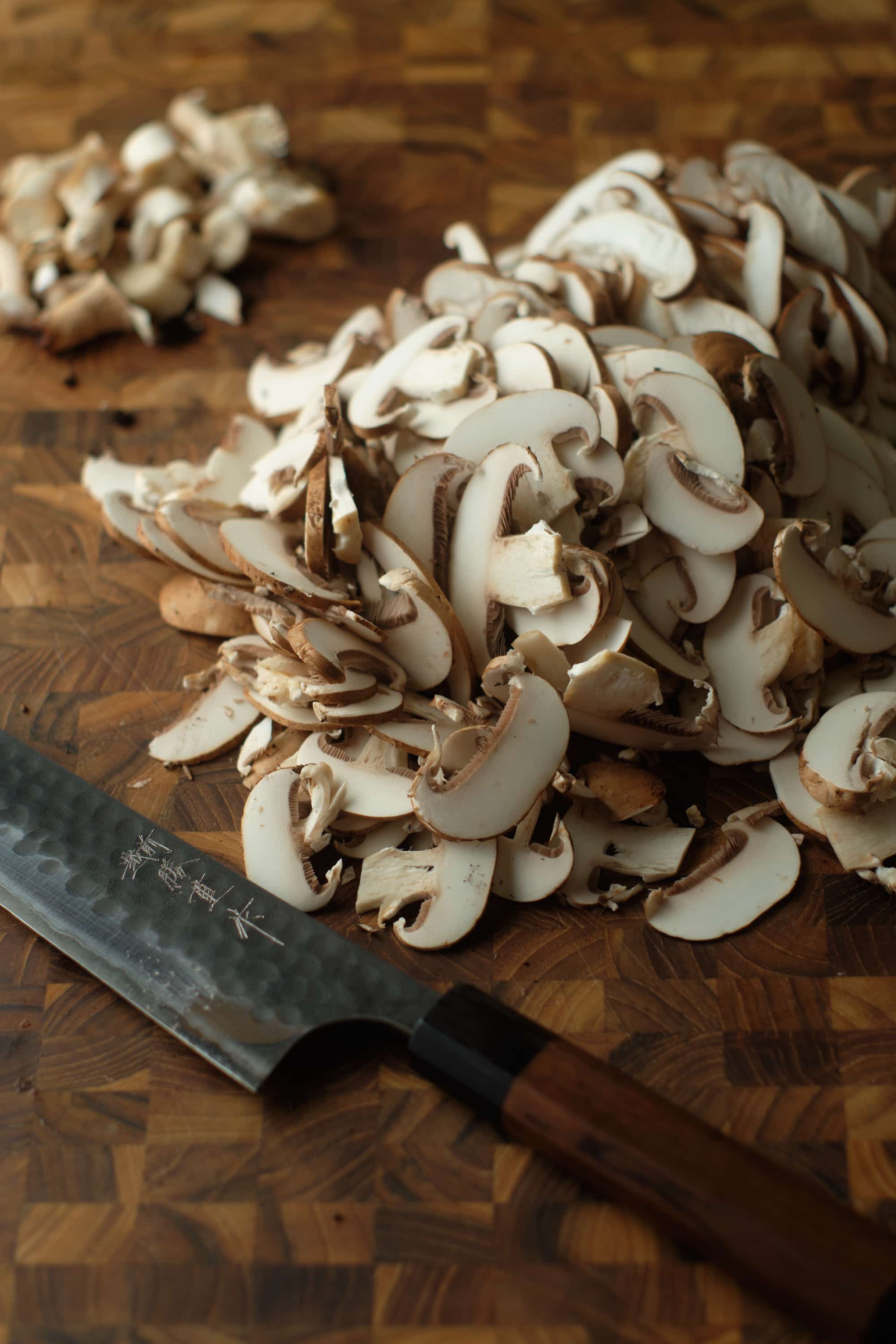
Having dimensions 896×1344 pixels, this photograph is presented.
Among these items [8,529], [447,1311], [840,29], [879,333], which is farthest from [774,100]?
[447,1311]

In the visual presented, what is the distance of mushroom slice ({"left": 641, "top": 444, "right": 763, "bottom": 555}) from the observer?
142 cm

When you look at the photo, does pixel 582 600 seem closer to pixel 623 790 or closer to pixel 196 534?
pixel 623 790

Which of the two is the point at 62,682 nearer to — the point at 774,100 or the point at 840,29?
the point at 774,100

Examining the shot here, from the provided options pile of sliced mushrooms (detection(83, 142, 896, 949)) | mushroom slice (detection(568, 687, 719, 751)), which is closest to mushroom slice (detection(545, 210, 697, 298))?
pile of sliced mushrooms (detection(83, 142, 896, 949))

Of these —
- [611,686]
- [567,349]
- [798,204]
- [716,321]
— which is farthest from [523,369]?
[798,204]

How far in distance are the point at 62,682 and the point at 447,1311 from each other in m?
0.93

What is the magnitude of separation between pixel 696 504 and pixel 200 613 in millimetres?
671

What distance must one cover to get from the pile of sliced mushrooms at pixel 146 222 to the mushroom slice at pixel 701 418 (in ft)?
2.86

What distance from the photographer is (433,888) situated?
1.33m

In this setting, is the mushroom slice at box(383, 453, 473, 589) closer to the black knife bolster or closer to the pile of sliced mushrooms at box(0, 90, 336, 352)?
the black knife bolster

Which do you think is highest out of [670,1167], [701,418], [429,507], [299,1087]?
[701,418]

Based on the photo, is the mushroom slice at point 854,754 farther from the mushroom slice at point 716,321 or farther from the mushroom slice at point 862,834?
the mushroom slice at point 716,321

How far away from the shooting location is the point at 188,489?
1668 mm

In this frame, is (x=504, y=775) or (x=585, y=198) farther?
(x=585, y=198)
